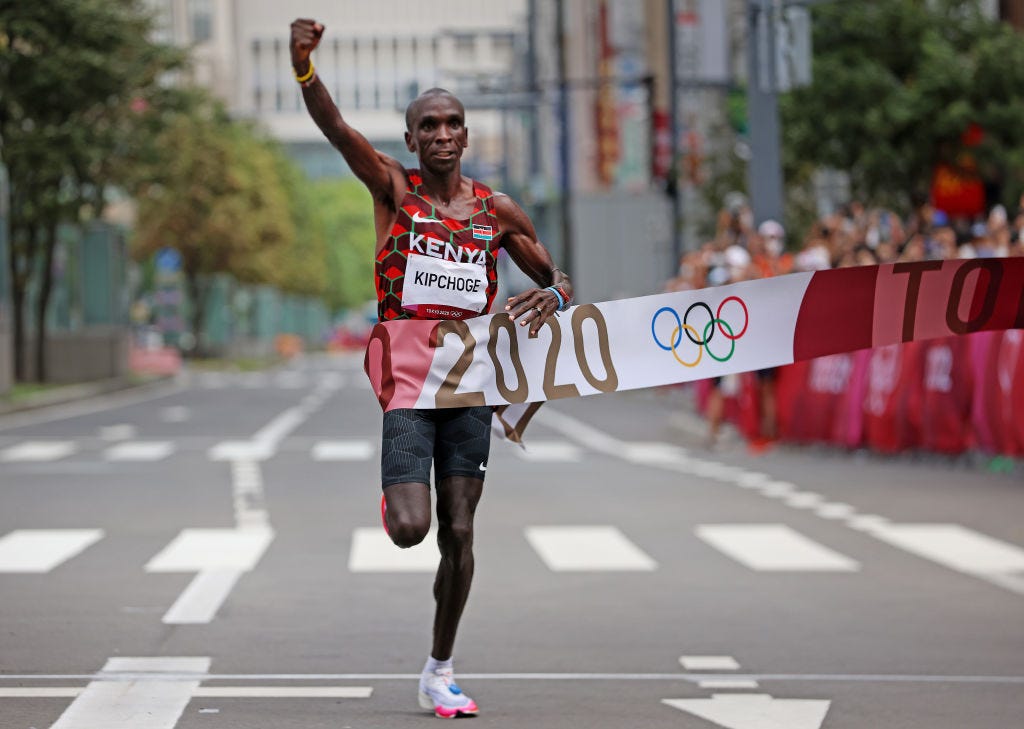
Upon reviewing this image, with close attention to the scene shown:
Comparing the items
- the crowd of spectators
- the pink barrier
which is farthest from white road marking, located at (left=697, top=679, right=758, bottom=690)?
the crowd of spectators

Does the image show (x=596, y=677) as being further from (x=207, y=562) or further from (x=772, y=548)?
(x=772, y=548)

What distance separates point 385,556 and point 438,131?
223 inches

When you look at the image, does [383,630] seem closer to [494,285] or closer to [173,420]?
[494,285]

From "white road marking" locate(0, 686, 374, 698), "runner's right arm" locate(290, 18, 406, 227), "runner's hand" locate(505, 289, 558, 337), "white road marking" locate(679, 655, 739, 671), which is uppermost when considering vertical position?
"runner's right arm" locate(290, 18, 406, 227)

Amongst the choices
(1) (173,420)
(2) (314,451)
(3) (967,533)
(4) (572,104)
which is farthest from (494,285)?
(4) (572,104)

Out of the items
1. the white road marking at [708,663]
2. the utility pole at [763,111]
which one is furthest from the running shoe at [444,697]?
the utility pole at [763,111]

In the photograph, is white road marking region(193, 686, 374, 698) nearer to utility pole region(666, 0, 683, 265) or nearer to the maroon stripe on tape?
the maroon stripe on tape

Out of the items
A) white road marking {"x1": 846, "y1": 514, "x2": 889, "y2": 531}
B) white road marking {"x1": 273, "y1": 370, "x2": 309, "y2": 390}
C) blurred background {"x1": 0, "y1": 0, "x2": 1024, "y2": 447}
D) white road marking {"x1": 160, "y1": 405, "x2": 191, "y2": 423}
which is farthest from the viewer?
white road marking {"x1": 273, "y1": 370, "x2": 309, "y2": 390}

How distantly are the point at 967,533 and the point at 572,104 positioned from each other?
81.2 meters

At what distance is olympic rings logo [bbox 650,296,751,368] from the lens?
25.8ft

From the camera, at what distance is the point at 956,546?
1303cm

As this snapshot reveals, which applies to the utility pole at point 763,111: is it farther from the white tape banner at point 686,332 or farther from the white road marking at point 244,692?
the white road marking at point 244,692

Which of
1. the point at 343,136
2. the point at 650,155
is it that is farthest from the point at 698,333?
the point at 650,155

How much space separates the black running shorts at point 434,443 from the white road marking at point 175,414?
23.5 meters
